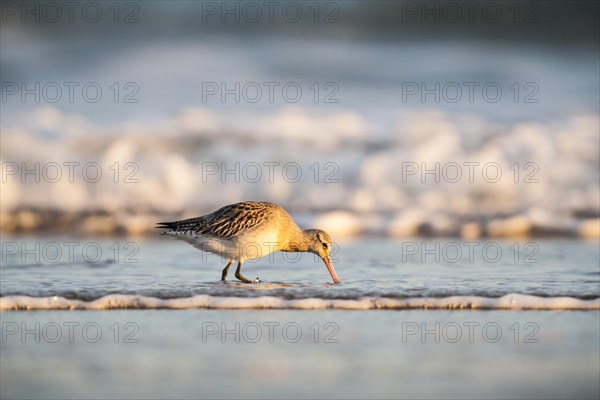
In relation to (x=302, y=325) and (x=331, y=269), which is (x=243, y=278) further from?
(x=302, y=325)

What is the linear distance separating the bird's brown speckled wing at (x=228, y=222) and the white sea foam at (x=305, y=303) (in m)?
1.25

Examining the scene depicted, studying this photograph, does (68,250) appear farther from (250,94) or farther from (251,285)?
(250,94)

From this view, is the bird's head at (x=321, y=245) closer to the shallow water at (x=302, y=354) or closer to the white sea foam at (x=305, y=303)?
the white sea foam at (x=305, y=303)

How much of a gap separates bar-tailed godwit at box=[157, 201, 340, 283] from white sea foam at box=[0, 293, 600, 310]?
1.08 meters

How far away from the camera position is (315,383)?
4320 mm

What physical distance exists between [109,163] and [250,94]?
9.00 ft

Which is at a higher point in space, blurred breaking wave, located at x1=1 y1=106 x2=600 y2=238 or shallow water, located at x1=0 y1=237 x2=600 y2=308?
blurred breaking wave, located at x1=1 y1=106 x2=600 y2=238

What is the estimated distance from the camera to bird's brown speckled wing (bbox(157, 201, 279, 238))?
7.27 meters

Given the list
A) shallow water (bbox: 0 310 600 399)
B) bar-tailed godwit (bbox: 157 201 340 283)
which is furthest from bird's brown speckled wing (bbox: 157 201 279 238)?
shallow water (bbox: 0 310 600 399)

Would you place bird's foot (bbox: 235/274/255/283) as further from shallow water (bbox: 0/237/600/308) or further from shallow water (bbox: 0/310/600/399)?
shallow water (bbox: 0/310/600/399)

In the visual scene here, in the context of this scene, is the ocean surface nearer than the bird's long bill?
Yes

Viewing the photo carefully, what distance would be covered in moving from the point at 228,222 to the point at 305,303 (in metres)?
1.50

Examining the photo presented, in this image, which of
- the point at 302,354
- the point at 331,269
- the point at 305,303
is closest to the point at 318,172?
the point at 331,269

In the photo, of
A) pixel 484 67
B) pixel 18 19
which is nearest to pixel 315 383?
pixel 484 67
